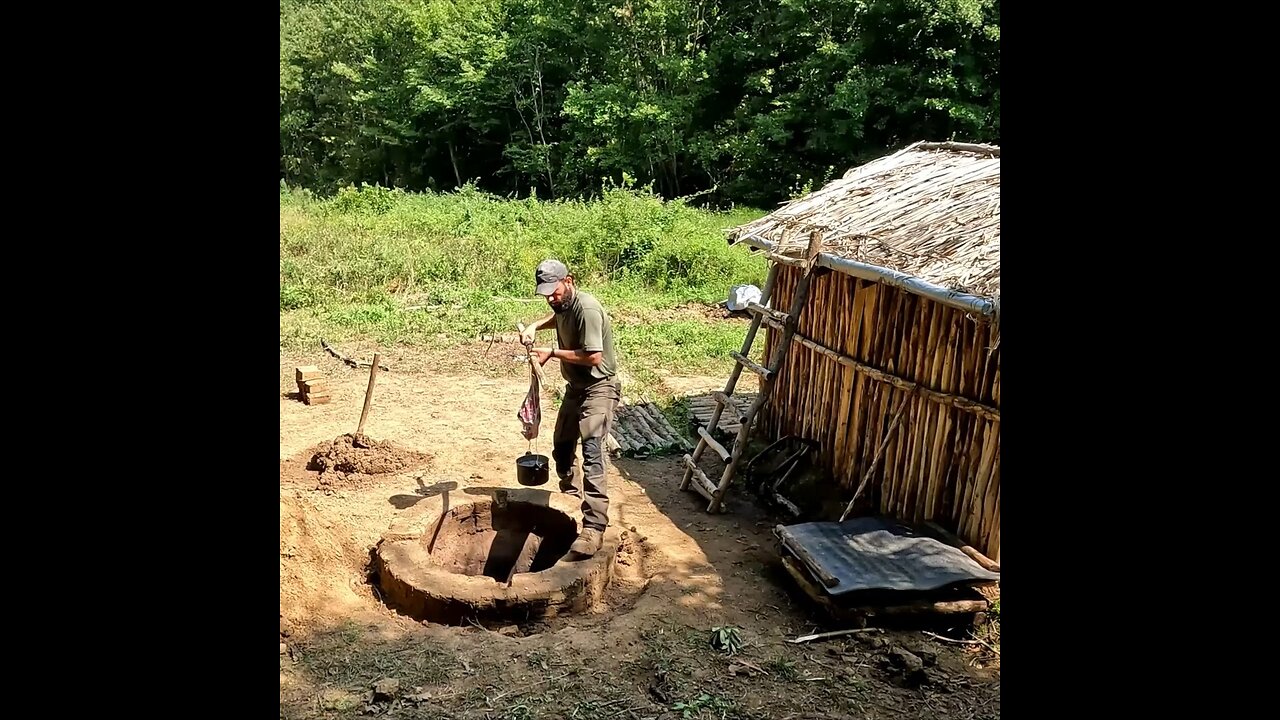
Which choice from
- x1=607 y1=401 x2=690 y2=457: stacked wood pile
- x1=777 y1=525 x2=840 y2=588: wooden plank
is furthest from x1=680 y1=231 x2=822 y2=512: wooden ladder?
x1=777 y1=525 x2=840 y2=588: wooden plank

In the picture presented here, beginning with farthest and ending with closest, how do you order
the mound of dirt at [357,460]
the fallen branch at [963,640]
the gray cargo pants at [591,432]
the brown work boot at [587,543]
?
the mound of dirt at [357,460] → the gray cargo pants at [591,432] → the brown work boot at [587,543] → the fallen branch at [963,640]

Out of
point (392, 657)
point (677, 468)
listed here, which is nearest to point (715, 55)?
point (677, 468)

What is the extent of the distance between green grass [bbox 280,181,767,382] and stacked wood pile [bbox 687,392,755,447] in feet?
4.12

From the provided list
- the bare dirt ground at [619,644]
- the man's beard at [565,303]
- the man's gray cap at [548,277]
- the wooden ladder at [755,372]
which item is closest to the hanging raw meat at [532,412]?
the man's beard at [565,303]

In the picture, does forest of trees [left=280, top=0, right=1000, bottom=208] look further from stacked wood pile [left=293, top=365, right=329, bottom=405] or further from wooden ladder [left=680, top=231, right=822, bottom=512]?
wooden ladder [left=680, top=231, right=822, bottom=512]

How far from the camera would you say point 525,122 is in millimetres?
30438

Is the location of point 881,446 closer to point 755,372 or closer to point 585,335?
point 755,372

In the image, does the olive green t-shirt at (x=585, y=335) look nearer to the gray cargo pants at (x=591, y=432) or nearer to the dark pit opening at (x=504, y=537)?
the gray cargo pants at (x=591, y=432)

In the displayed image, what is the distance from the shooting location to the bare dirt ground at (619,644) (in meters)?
5.04

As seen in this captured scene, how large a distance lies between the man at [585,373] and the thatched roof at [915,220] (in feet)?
6.78

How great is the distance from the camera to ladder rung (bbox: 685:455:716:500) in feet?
26.3

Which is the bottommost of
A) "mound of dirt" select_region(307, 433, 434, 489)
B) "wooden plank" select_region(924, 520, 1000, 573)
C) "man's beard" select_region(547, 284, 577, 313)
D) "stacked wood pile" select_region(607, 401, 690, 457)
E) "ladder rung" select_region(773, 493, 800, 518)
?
"stacked wood pile" select_region(607, 401, 690, 457)
